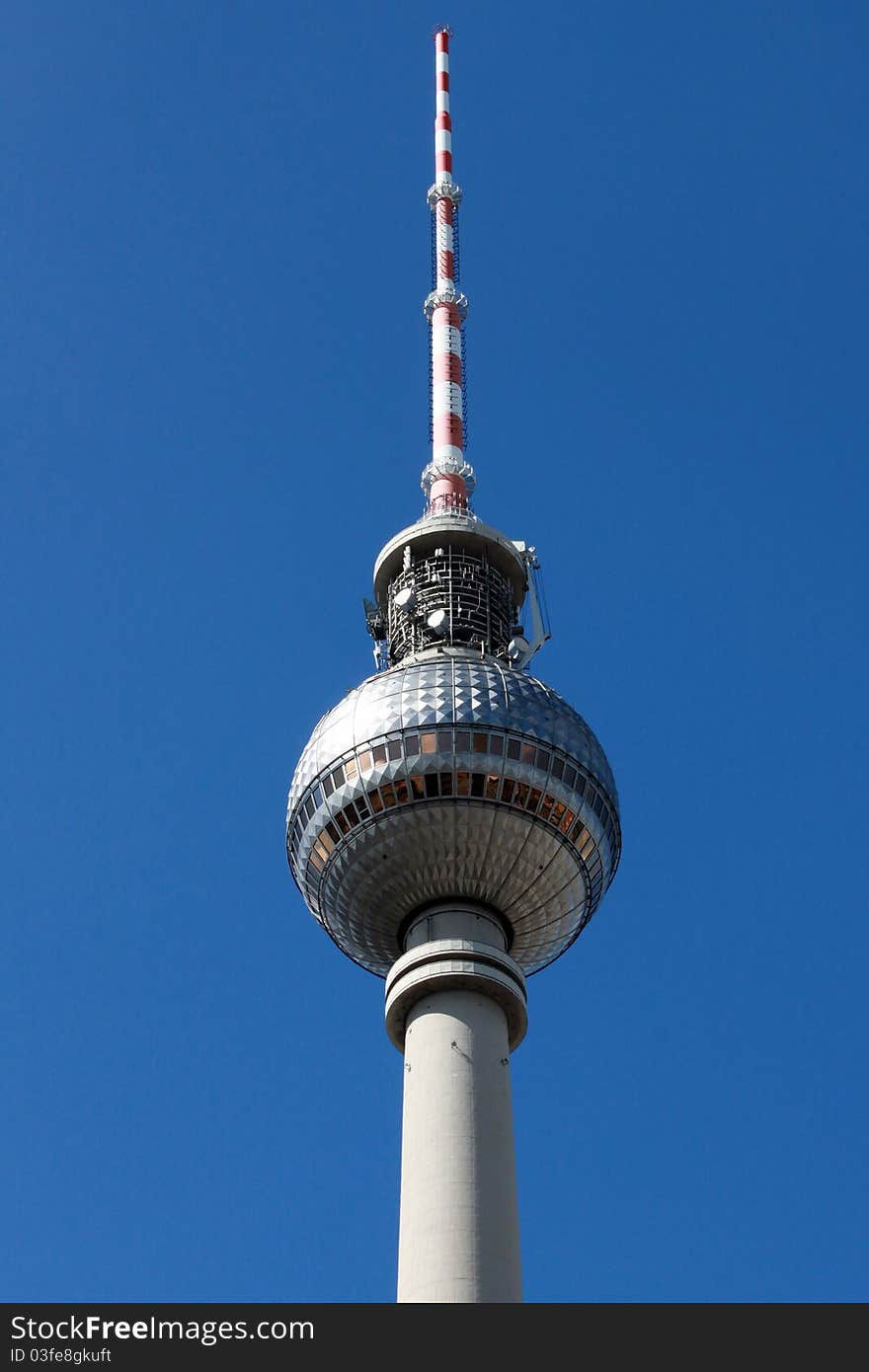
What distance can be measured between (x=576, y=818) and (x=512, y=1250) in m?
15.2

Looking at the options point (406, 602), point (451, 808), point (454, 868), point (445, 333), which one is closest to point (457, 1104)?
point (454, 868)

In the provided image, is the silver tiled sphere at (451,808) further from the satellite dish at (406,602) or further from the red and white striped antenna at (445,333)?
the red and white striped antenna at (445,333)

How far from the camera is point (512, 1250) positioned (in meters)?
49.8

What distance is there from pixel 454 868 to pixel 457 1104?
855 cm

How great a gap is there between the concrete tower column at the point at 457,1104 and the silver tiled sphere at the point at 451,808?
171 centimetres

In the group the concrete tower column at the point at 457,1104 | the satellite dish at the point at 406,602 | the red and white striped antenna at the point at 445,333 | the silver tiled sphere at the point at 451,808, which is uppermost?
the red and white striped antenna at the point at 445,333

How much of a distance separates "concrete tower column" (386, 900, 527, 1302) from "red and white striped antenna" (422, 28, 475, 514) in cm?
2241

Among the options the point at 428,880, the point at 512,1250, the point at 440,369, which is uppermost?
the point at 440,369

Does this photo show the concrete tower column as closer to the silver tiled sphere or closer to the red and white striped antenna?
the silver tiled sphere

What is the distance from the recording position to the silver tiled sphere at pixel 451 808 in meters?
56.6

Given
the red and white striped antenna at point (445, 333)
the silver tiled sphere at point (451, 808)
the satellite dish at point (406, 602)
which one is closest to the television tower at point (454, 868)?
the silver tiled sphere at point (451, 808)

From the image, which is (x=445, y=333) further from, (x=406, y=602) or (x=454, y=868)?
(x=454, y=868)
